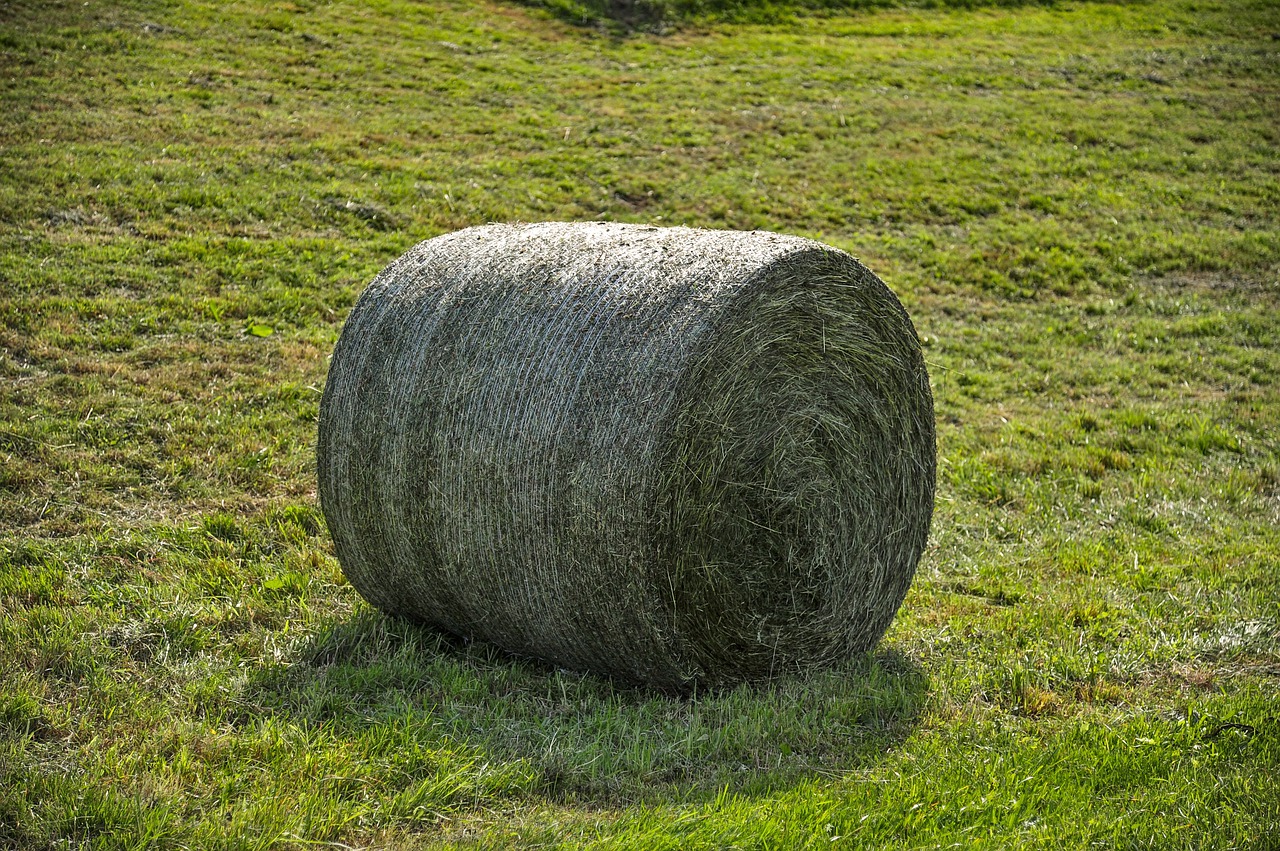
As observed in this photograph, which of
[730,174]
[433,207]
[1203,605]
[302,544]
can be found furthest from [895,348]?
[730,174]

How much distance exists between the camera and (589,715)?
5055 millimetres

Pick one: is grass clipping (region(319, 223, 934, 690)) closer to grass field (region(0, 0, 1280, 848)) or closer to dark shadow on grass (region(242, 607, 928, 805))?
dark shadow on grass (region(242, 607, 928, 805))

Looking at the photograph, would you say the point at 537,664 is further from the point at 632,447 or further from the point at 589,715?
the point at 632,447

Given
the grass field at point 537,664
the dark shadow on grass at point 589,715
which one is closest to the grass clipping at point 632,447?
the dark shadow on grass at point 589,715

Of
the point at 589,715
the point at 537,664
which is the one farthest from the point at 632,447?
the point at 537,664

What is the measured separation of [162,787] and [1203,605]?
551 cm

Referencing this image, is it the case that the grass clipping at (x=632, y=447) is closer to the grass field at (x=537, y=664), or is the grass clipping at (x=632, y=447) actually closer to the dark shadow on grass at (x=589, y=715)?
the dark shadow on grass at (x=589, y=715)

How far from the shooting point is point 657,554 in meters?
4.89

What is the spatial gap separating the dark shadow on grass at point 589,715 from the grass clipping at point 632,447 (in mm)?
170

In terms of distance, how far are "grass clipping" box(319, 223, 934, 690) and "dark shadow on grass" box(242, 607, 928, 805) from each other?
170mm

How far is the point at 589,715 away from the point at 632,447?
1.25 metres

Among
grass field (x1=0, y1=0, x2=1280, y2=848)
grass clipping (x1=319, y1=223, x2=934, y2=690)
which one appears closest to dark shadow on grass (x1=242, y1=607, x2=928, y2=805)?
grass field (x1=0, y1=0, x2=1280, y2=848)

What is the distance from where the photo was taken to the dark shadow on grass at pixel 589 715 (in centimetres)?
450

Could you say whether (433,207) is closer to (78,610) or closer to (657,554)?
(78,610)
